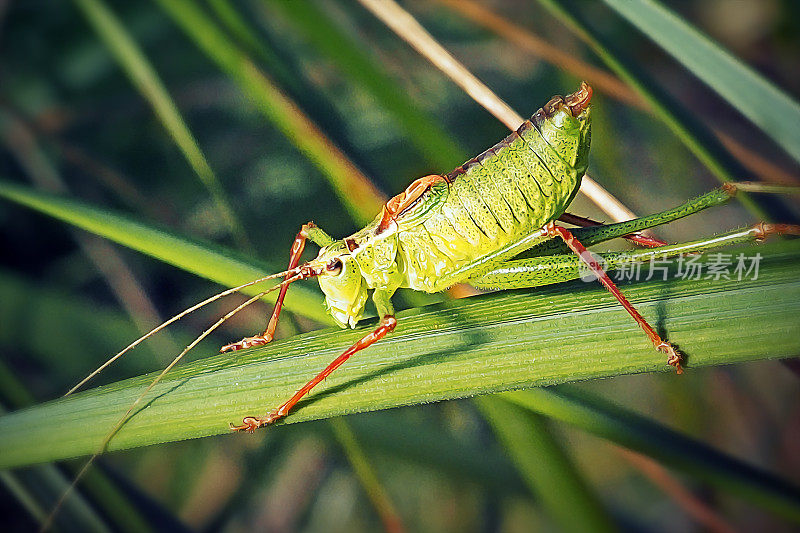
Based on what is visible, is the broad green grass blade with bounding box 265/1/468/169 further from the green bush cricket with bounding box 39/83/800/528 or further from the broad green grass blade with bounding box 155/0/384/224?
the broad green grass blade with bounding box 155/0/384/224

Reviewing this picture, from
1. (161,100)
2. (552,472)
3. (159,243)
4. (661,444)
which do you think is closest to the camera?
(552,472)

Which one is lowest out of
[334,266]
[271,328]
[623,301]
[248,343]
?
[623,301]

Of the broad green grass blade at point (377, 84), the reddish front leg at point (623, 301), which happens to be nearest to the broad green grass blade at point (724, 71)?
the reddish front leg at point (623, 301)

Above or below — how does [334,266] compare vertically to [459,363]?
above

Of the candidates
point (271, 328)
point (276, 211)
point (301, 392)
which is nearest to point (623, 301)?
point (301, 392)

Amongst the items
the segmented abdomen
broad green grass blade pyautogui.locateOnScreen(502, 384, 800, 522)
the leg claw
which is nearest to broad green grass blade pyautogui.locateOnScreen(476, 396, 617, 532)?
broad green grass blade pyautogui.locateOnScreen(502, 384, 800, 522)

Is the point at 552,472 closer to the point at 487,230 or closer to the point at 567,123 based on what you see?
the point at 487,230
